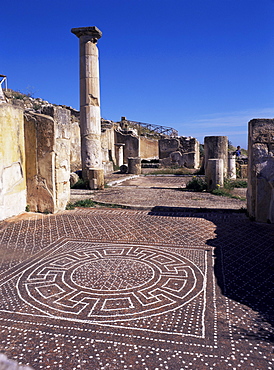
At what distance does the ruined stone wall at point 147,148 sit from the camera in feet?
90.4

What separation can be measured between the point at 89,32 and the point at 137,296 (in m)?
11.0

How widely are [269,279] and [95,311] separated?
79.7 inches

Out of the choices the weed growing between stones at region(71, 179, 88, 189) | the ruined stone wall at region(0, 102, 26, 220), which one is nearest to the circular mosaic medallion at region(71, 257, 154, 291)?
the ruined stone wall at region(0, 102, 26, 220)

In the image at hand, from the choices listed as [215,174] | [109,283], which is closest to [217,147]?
[215,174]

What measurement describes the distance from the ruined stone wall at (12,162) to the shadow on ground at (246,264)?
278 centimetres

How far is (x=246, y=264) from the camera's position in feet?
13.5

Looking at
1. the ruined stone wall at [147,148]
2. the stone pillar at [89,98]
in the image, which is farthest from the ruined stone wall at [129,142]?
the stone pillar at [89,98]

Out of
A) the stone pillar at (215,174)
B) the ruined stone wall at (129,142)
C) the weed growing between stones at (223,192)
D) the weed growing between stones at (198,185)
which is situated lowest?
the weed growing between stones at (223,192)

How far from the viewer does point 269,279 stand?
365cm

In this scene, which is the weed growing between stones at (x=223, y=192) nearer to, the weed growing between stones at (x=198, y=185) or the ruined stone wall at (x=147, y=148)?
the weed growing between stones at (x=198, y=185)

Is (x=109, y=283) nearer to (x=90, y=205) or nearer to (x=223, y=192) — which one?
(x=90, y=205)

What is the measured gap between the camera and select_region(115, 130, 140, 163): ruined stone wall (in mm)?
25625

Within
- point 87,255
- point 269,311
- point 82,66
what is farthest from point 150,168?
point 269,311

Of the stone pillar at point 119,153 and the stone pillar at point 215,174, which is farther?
the stone pillar at point 119,153
